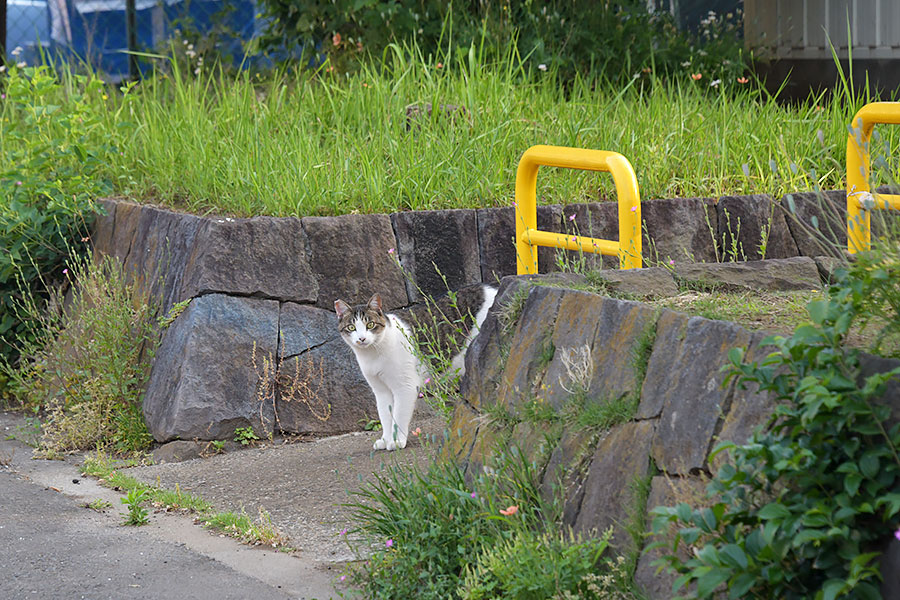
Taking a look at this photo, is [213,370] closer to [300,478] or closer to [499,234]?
[300,478]

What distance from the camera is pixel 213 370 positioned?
554 cm

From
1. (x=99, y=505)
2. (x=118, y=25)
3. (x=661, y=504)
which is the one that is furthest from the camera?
(x=118, y=25)

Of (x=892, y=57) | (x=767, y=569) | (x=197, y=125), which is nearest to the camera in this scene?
(x=767, y=569)

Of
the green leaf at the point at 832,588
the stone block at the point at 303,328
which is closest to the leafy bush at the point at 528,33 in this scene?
the stone block at the point at 303,328

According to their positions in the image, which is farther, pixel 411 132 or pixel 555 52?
pixel 555 52

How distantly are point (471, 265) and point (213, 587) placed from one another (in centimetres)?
280

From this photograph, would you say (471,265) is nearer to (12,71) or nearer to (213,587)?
(213,587)

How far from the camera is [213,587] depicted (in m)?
3.54

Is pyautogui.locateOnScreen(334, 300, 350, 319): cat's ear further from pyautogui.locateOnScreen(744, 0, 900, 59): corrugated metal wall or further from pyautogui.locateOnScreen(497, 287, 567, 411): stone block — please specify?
pyautogui.locateOnScreen(744, 0, 900, 59): corrugated metal wall

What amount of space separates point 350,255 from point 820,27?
16.6ft

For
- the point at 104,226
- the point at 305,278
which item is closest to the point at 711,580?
the point at 305,278

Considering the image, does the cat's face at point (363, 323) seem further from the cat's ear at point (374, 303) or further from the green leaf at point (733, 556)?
the green leaf at point (733, 556)

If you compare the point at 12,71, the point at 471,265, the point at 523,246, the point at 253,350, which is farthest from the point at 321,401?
the point at 12,71

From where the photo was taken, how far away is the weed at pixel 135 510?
4.32m
